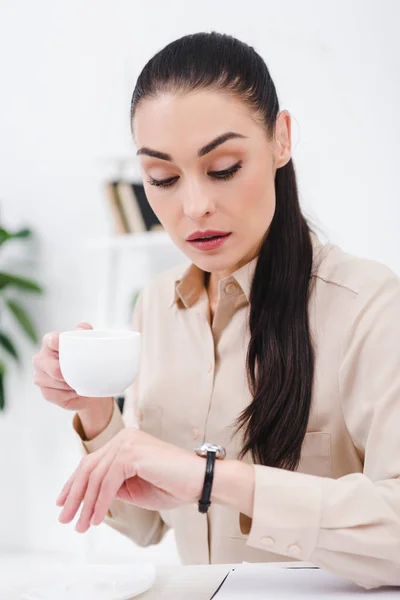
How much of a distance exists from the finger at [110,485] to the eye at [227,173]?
47 cm

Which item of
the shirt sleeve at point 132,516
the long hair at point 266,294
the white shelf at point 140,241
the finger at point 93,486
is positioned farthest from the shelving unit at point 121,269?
the finger at point 93,486

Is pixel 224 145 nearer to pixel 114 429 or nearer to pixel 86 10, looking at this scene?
pixel 114 429

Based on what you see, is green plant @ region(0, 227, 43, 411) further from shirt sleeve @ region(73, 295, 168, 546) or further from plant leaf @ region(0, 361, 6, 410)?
shirt sleeve @ region(73, 295, 168, 546)

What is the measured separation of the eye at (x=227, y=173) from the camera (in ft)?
3.74

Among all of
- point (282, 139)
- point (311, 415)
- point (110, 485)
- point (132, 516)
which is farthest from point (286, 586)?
point (282, 139)

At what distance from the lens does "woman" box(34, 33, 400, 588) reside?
94cm

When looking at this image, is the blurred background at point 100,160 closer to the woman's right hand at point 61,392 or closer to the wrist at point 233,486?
the woman's right hand at point 61,392

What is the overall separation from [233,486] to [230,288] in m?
0.50

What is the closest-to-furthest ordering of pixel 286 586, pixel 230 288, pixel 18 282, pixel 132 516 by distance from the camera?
pixel 286 586 → pixel 230 288 → pixel 132 516 → pixel 18 282

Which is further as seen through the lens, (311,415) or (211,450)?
(311,415)

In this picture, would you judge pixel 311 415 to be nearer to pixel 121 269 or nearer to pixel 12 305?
pixel 121 269

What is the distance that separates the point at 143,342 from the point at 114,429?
0.24 m

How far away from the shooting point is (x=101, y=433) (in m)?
1.36

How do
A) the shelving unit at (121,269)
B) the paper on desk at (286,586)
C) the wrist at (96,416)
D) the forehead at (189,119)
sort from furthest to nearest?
the shelving unit at (121,269)
the wrist at (96,416)
the forehead at (189,119)
the paper on desk at (286,586)
